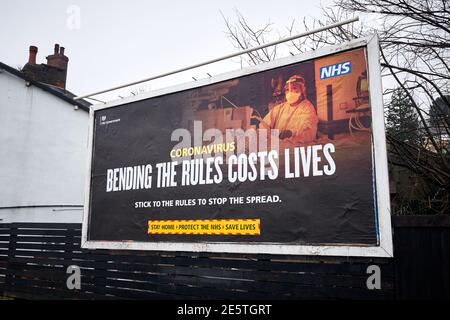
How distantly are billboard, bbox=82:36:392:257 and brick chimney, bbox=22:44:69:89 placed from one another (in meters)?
13.3

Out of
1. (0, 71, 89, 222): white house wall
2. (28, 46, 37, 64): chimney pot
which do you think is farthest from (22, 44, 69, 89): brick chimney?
(0, 71, 89, 222): white house wall

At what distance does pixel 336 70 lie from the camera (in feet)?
14.2

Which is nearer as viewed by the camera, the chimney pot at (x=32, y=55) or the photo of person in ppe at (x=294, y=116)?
the photo of person in ppe at (x=294, y=116)

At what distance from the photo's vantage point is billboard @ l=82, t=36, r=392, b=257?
4035 millimetres

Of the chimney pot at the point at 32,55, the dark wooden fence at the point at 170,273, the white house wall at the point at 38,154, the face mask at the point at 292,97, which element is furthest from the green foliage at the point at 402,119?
the chimney pot at the point at 32,55

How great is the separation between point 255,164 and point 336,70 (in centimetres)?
155

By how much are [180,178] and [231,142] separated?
40.3 inches

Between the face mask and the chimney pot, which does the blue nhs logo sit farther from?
the chimney pot

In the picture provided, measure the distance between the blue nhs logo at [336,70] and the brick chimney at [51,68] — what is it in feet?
53.8

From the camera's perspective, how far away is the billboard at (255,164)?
4035 millimetres

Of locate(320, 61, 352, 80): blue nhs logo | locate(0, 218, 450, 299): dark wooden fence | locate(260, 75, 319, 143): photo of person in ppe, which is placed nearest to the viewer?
locate(0, 218, 450, 299): dark wooden fence

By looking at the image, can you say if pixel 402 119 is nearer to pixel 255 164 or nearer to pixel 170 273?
pixel 255 164

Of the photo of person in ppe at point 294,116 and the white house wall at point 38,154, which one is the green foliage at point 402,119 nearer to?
the photo of person in ppe at point 294,116
